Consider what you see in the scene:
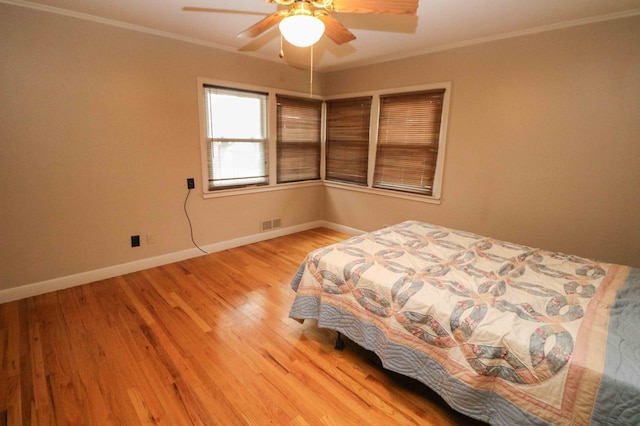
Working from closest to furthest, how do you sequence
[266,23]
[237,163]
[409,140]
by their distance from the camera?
[266,23] → [409,140] → [237,163]

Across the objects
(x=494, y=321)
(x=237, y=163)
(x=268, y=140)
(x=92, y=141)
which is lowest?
(x=494, y=321)

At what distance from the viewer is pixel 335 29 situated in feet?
6.30

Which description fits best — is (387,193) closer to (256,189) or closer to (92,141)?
(256,189)

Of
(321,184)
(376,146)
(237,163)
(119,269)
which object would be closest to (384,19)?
(376,146)

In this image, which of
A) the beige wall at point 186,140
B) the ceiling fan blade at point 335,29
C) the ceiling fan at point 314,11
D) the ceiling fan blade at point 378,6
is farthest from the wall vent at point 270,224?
the ceiling fan blade at point 378,6

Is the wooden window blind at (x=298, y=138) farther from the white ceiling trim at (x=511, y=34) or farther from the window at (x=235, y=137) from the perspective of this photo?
the white ceiling trim at (x=511, y=34)

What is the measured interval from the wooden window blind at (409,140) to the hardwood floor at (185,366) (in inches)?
85.0

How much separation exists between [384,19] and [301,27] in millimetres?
1479

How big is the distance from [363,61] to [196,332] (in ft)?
12.1

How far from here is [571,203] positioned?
277 centimetres

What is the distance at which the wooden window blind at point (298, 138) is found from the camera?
4.32 m

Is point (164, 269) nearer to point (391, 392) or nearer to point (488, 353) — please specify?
point (391, 392)

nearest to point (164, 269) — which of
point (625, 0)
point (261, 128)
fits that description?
point (261, 128)

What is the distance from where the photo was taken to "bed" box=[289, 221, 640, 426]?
1.20 meters
